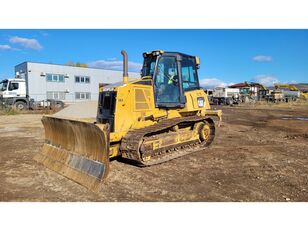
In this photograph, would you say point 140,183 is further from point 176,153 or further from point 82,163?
point 176,153

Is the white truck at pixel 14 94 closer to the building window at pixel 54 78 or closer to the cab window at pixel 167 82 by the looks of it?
the building window at pixel 54 78

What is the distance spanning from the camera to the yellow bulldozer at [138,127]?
5535 mm

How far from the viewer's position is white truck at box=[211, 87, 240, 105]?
38.0 meters

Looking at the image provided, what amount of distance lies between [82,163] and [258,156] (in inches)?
188

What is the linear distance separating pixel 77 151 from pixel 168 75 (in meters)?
3.22

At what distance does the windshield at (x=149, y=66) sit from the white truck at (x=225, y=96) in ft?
105

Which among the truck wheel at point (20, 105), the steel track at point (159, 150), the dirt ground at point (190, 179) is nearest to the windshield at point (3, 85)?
the truck wheel at point (20, 105)

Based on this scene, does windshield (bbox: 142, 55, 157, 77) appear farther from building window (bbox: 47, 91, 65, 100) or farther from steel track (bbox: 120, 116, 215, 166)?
building window (bbox: 47, 91, 65, 100)

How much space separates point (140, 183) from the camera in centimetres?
520

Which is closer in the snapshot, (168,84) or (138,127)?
(138,127)

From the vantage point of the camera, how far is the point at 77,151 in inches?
240

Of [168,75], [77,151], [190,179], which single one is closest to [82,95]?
[168,75]

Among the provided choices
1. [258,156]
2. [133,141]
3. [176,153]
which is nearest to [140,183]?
[133,141]

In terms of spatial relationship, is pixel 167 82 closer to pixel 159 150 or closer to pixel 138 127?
pixel 138 127
